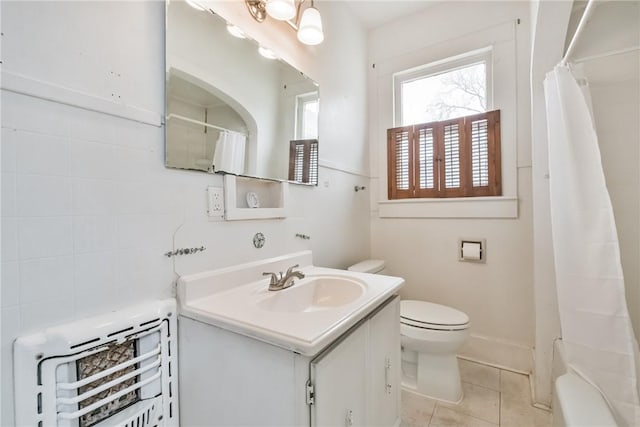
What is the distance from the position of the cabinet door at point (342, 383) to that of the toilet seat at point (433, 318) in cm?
70

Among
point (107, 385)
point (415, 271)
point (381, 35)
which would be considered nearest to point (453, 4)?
point (381, 35)

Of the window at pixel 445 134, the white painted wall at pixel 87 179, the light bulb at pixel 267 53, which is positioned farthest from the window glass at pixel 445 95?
the white painted wall at pixel 87 179

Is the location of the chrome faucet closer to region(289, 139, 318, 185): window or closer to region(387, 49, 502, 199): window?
region(289, 139, 318, 185): window

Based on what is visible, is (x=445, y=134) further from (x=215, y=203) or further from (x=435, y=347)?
(x=215, y=203)

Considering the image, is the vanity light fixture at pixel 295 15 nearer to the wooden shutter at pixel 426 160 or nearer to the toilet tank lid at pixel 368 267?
the wooden shutter at pixel 426 160

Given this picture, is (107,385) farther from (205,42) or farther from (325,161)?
(325,161)

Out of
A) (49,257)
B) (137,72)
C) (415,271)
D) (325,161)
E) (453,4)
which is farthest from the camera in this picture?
(415,271)

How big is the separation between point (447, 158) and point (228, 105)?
1.64 m

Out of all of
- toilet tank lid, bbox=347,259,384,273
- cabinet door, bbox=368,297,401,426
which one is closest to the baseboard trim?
toilet tank lid, bbox=347,259,384,273

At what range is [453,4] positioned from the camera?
2.10 metres

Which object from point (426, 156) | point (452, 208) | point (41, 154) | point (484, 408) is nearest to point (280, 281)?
point (41, 154)

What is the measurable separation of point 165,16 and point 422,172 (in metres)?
1.88

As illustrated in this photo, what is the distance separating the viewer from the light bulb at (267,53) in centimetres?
136

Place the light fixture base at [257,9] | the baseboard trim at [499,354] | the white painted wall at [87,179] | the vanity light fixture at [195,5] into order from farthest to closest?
1. the baseboard trim at [499,354]
2. the light fixture base at [257,9]
3. the vanity light fixture at [195,5]
4. the white painted wall at [87,179]
